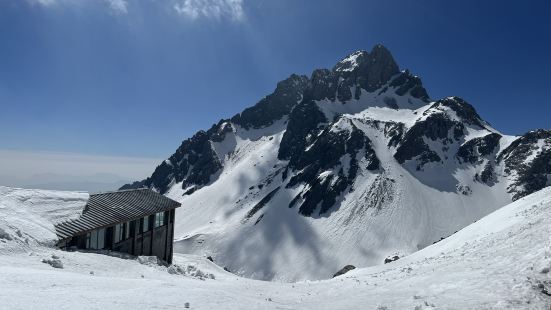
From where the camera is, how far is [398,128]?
6811 inches

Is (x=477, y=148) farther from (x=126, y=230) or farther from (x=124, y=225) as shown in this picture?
(x=124, y=225)

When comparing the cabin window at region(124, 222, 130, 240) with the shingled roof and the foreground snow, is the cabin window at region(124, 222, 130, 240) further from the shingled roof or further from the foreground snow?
the foreground snow

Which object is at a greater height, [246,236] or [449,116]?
[449,116]

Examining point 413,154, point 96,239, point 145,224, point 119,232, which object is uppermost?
point 413,154

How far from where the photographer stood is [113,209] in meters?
36.5

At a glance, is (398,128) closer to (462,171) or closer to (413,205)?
(462,171)

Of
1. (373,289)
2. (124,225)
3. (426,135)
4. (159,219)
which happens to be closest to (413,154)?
(426,135)

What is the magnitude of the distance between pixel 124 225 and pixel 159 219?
790 centimetres

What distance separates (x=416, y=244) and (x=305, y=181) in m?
59.3

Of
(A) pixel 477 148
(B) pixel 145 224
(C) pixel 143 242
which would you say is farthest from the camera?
(A) pixel 477 148

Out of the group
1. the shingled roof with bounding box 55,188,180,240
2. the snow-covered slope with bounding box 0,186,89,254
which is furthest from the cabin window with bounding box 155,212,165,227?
the snow-covered slope with bounding box 0,186,89,254

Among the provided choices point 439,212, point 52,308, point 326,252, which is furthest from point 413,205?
point 52,308

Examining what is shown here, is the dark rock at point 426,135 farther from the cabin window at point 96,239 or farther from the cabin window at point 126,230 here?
the cabin window at point 96,239

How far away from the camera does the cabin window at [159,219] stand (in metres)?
43.8
